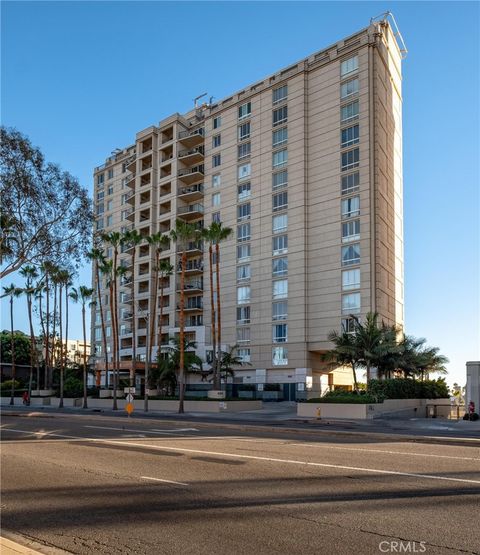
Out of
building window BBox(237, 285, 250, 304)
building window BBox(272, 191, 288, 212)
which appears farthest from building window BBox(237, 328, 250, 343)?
building window BBox(272, 191, 288, 212)

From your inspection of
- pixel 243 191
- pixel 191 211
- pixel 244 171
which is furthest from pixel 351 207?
pixel 191 211

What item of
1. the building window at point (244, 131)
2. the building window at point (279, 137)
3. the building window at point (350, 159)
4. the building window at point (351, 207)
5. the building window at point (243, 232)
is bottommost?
the building window at point (243, 232)

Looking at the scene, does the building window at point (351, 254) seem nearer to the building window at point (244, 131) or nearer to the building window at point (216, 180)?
the building window at point (244, 131)

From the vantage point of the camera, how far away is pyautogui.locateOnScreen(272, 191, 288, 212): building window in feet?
207

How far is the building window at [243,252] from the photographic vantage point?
216ft

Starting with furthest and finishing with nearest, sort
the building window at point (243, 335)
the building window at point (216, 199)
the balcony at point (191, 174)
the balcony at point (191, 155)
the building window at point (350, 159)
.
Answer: the balcony at point (191, 155)
the balcony at point (191, 174)
the building window at point (216, 199)
the building window at point (243, 335)
the building window at point (350, 159)

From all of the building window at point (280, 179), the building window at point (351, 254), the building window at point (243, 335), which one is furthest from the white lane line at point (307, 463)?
the building window at point (280, 179)

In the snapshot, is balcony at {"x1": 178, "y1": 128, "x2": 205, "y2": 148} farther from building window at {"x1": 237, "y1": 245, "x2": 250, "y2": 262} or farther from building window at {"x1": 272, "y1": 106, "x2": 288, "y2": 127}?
building window at {"x1": 237, "y1": 245, "x2": 250, "y2": 262}

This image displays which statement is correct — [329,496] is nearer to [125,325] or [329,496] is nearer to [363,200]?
[363,200]

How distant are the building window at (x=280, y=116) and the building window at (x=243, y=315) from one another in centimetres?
2062

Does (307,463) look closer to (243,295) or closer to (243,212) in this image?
(243,295)

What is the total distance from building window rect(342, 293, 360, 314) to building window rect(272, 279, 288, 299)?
701cm

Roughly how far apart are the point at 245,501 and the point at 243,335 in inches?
2185

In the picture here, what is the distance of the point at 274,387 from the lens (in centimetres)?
5975
